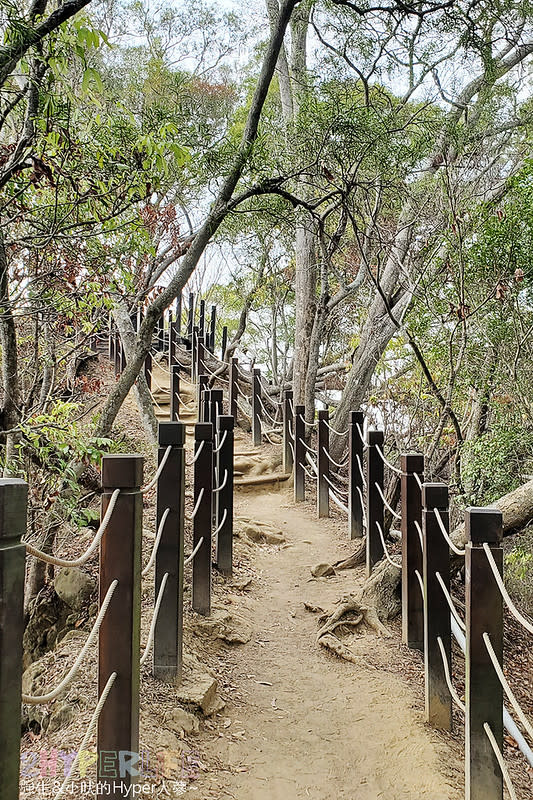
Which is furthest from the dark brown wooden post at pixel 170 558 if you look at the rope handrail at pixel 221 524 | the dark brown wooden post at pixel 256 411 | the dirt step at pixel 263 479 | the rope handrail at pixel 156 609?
the dark brown wooden post at pixel 256 411

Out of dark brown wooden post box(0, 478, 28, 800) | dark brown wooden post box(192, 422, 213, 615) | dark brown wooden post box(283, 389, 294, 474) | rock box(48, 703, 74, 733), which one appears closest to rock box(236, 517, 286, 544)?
dark brown wooden post box(192, 422, 213, 615)

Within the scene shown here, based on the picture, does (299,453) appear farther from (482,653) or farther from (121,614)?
(121,614)

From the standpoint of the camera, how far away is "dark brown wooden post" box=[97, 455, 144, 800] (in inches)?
82.4

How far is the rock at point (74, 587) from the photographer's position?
4873 mm

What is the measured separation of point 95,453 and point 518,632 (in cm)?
408

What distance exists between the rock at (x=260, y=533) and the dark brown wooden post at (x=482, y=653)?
3.86m

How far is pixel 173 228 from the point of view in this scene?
8.73m

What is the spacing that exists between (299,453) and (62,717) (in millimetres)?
5324

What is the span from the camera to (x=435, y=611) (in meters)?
3.10

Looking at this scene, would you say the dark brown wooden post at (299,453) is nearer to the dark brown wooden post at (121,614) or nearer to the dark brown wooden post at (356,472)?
the dark brown wooden post at (356,472)

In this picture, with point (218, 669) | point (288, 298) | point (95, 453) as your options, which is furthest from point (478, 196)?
point (288, 298)

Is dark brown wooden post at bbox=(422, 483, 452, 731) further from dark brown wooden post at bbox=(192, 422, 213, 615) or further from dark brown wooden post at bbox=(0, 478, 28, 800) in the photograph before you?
dark brown wooden post at bbox=(0, 478, 28, 800)

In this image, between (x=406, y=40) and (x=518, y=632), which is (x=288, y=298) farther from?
(x=518, y=632)

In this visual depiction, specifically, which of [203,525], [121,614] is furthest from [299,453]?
[121,614]
